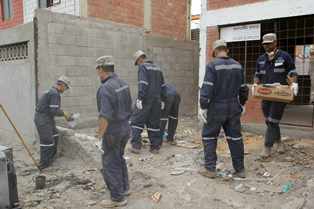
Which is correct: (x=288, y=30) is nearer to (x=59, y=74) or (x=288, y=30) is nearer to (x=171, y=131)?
(x=171, y=131)

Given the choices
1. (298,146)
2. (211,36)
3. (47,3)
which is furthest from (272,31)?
(47,3)

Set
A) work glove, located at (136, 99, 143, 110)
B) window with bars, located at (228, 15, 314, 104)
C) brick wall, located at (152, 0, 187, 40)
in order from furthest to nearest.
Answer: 1. brick wall, located at (152, 0, 187, 40)
2. window with bars, located at (228, 15, 314, 104)
3. work glove, located at (136, 99, 143, 110)

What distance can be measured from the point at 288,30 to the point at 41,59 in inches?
208

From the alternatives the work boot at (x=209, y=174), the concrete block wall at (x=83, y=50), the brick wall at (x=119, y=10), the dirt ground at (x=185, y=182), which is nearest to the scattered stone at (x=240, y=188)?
the dirt ground at (x=185, y=182)

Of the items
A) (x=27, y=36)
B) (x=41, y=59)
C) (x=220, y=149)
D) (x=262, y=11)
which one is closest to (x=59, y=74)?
(x=41, y=59)

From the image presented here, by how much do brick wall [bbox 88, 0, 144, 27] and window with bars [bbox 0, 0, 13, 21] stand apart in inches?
210

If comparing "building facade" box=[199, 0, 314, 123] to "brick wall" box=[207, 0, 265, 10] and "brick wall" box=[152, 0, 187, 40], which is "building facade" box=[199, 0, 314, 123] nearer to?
"brick wall" box=[207, 0, 265, 10]

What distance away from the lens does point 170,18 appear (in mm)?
12836

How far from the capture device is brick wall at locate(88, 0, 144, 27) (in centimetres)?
1016

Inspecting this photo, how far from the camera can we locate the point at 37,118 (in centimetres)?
645

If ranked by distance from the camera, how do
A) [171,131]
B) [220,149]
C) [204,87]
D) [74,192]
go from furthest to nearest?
1. [171,131]
2. [220,149]
3. [74,192]
4. [204,87]

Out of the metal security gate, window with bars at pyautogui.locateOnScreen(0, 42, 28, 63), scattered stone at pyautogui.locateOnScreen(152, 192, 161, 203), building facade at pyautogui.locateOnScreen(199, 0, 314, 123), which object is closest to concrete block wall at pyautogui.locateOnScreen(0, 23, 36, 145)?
window with bars at pyautogui.locateOnScreen(0, 42, 28, 63)

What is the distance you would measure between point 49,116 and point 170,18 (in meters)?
7.65

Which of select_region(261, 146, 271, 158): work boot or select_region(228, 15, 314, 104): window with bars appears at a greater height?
select_region(228, 15, 314, 104): window with bars
